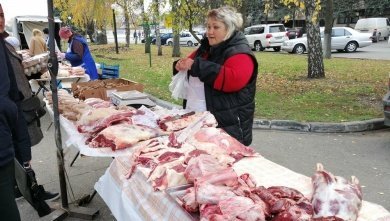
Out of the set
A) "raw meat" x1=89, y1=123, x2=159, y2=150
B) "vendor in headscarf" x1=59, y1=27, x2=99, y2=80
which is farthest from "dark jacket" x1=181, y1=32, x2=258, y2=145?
"vendor in headscarf" x1=59, y1=27, x2=99, y2=80

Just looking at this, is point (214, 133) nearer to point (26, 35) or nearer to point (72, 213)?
point (72, 213)

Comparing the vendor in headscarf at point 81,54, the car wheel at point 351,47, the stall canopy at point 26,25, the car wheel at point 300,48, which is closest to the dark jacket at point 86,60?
the vendor in headscarf at point 81,54

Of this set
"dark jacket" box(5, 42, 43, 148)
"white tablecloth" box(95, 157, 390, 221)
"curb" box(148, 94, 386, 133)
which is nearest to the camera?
"white tablecloth" box(95, 157, 390, 221)

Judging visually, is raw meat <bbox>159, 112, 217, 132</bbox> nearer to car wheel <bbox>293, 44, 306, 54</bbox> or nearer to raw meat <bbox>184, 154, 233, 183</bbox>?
raw meat <bbox>184, 154, 233, 183</bbox>

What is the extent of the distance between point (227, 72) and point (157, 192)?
1278 millimetres

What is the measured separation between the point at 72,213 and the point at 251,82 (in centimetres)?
225

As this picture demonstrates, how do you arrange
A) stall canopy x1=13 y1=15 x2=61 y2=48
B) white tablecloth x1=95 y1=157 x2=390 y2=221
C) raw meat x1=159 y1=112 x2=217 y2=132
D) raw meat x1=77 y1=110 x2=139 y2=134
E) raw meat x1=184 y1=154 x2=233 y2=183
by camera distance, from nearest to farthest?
white tablecloth x1=95 y1=157 x2=390 y2=221, raw meat x1=184 y1=154 x2=233 y2=183, raw meat x1=159 y1=112 x2=217 y2=132, raw meat x1=77 y1=110 x2=139 y2=134, stall canopy x1=13 y1=15 x2=61 y2=48

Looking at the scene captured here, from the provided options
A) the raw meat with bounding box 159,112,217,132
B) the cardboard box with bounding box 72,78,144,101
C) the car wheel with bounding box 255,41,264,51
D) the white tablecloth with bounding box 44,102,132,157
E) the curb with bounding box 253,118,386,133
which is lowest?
the curb with bounding box 253,118,386,133

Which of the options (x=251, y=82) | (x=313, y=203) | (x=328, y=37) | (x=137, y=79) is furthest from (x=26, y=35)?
(x=313, y=203)

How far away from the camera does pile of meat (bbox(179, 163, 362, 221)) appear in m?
1.80

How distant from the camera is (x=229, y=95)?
10.9ft

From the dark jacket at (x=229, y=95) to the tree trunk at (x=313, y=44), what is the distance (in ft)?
25.6

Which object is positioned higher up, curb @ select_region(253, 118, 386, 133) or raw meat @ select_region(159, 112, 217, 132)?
raw meat @ select_region(159, 112, 217, 132)

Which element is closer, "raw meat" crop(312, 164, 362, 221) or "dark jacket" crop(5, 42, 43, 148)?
"raw meat" crop(312, 164, 362, 221)
